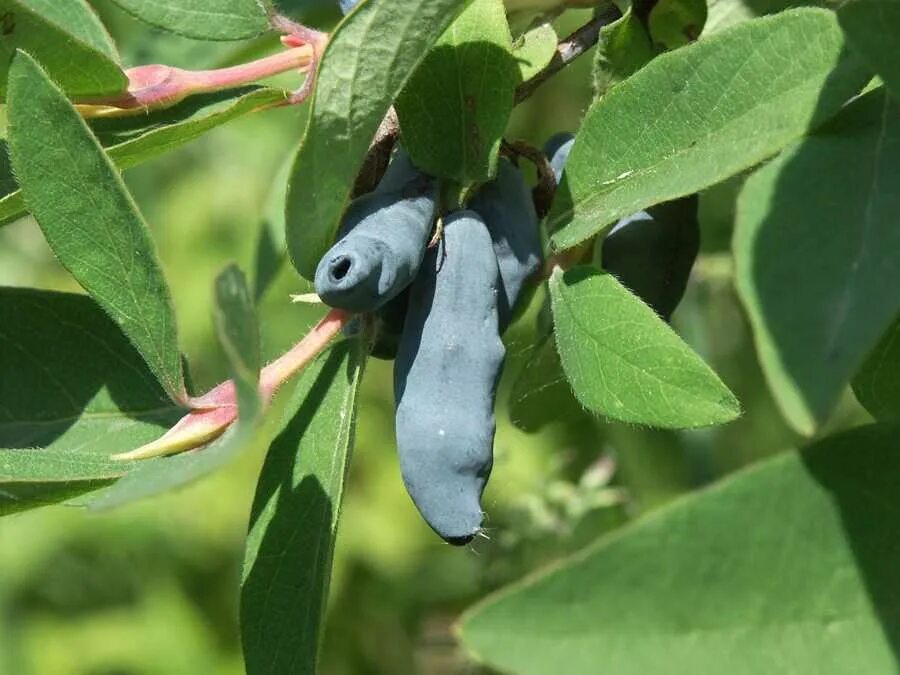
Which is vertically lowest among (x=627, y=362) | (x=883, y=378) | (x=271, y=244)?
(x=271, y=244)

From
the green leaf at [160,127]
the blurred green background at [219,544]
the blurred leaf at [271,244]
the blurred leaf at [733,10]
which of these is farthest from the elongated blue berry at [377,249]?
the blurred green background at [219,544]

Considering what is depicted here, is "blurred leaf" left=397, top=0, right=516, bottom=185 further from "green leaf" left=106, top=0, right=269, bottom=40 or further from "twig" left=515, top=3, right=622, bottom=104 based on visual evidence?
"green leaf" left=106, top=0, right=269, bottom=40

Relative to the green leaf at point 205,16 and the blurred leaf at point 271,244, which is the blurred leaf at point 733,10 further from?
the blurred leaf at point 271,244

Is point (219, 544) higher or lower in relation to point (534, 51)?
lower

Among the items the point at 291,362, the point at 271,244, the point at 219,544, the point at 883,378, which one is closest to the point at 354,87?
the point at 291,362

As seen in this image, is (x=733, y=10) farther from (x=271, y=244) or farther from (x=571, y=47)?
(x=271, y=244)
